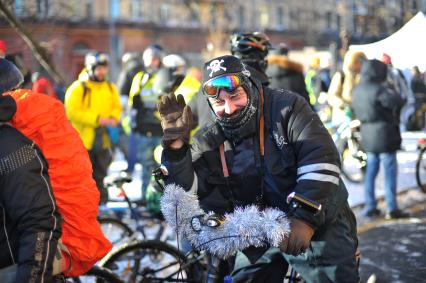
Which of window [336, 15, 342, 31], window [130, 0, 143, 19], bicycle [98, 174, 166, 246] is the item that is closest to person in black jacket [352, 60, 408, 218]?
bicycle [98, 174, 166, 246]

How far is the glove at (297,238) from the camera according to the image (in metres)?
2.82

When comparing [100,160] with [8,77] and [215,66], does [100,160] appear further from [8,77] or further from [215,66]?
[215,66]

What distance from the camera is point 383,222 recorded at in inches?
283

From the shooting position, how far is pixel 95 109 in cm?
738

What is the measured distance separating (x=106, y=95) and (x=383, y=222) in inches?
139

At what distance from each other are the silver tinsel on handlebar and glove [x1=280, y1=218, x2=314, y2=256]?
3 cm

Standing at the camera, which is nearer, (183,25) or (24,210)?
(24,210)

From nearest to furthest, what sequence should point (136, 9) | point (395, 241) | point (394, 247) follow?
point (394, 247) < point (395, 241) < point (136, 9)

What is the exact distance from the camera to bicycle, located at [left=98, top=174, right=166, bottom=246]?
564 cm

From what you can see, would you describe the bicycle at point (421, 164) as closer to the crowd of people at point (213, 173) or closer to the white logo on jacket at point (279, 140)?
the crowd of people at point (213, 173)

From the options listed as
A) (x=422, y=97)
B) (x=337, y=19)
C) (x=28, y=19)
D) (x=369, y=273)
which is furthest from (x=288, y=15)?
(x=369, y=273)

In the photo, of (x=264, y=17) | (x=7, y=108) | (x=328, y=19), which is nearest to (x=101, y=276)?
(x=7, y=108)

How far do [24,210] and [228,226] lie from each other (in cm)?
91

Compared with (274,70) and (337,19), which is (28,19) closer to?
(274,70)
